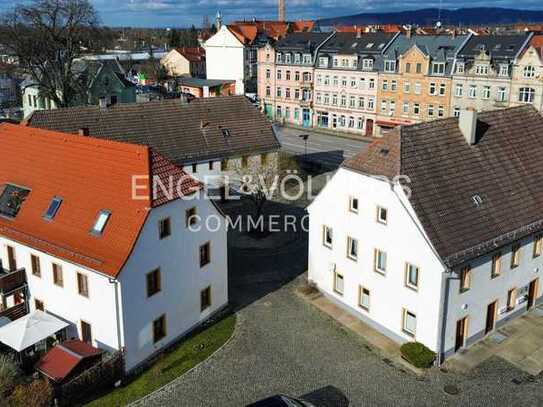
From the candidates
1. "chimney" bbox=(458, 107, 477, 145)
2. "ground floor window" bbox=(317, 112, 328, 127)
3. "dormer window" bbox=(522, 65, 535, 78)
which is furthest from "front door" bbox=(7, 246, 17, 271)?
"ground floor window" bbox=(317, 112, 328, 127)

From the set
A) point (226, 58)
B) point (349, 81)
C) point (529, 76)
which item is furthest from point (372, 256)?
point (226, 58)

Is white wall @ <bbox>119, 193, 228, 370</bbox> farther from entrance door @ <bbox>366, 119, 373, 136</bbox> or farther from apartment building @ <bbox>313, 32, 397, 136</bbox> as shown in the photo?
apartment building @ <bbox>313, 32, 397, 136</bbox>

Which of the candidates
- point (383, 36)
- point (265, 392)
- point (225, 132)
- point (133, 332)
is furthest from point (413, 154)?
point (383, 36)

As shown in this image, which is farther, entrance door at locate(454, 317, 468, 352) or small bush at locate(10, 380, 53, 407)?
entrance door at locate(454, 317, 468, 352)

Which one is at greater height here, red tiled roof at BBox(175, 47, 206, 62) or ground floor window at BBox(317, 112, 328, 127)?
red tiled roof at BBox(175, 47, 206, 62)

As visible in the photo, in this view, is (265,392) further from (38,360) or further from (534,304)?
(534,304)

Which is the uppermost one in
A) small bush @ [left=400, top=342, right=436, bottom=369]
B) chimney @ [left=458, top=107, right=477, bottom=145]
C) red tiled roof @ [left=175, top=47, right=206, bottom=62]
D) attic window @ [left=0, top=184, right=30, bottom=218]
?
red tiled roof @ [left=175, top=47, right=206, bottom=62]

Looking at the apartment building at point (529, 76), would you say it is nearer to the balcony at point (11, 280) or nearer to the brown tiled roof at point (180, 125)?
the brown tiled roof at point (180, 125)
